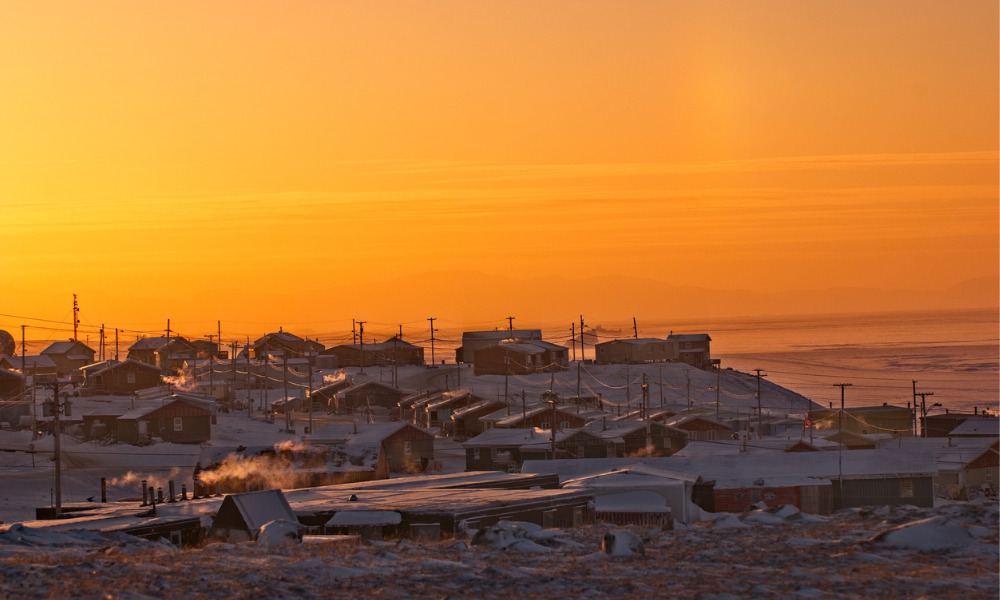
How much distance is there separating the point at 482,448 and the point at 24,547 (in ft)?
101

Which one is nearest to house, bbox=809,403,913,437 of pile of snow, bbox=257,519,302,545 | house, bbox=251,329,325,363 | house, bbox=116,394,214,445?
house, bbox=116,394,214,445

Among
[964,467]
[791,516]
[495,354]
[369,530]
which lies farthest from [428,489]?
[495,354]

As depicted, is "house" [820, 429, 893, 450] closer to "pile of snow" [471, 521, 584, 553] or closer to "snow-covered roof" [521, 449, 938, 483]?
"snow-covered roof" [521, 449, 938, 483]

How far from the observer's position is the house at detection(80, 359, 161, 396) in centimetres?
6958

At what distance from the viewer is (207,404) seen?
4969 cm

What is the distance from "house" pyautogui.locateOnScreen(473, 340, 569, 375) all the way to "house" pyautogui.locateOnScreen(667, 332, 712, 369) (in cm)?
951

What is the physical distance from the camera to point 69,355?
3565 inches

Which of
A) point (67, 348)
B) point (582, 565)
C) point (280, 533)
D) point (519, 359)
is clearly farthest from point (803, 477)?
point (67, 348)

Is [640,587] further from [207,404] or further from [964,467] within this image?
[207,404]

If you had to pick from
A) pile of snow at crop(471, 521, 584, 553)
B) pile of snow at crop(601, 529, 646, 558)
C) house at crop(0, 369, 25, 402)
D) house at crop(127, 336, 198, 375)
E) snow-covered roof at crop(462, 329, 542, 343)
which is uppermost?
snow-covered roof at crop(462, 329, 542, 343)

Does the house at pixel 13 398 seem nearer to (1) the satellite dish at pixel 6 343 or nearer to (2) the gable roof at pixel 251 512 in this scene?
(1) the satellite dish at pixel 6 343

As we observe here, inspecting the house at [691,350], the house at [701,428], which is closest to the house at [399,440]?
the house at [701,428]

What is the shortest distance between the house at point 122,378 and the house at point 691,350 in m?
38.8

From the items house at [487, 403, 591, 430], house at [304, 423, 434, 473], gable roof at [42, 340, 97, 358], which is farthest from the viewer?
gable roof at [42, 340, 97, 358]
